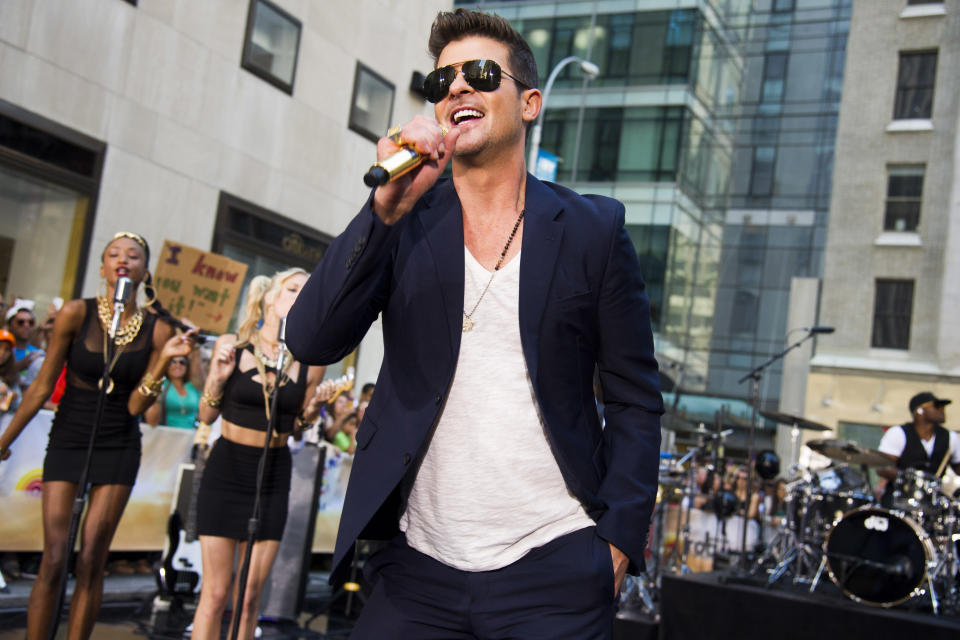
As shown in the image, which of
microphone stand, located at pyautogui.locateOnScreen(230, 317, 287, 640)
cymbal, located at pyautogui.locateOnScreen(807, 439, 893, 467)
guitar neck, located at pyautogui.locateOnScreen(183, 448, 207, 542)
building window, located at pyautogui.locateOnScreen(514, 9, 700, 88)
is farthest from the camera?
building window, located at pyautogui.locateOnScreen(514, 9, 700, 88)

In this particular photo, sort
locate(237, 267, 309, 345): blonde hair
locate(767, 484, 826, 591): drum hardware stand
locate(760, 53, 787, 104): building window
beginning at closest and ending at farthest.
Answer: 1. locate(237, 267, 309, 345): blonde hair
2. locate(767, 484, 826, 591): drum hardware stand
3. locate(760, 53, 787, 104): building window

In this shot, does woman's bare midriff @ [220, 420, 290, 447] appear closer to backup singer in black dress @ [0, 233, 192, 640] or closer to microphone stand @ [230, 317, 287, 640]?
microphone stand @ [230, 317, 287, 640]

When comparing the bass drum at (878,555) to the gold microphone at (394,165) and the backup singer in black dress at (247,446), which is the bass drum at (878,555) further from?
the gold microphone at (394,165)

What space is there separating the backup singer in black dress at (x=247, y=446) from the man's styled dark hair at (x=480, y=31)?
10.9 feet

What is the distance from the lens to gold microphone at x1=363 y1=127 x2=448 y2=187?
2.22m

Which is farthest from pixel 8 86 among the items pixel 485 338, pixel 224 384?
pixel 485 338

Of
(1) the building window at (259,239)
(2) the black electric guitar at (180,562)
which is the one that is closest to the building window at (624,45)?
(1) the building window at (259,239)

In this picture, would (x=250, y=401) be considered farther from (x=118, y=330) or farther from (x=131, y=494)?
(x=131, y=494)

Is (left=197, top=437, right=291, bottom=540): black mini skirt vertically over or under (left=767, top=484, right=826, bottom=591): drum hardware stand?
over

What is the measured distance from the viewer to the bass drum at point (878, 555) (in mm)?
9172

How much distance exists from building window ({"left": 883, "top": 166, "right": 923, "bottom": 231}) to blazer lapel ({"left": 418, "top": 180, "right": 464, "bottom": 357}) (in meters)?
28.6

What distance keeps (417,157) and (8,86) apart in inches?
376

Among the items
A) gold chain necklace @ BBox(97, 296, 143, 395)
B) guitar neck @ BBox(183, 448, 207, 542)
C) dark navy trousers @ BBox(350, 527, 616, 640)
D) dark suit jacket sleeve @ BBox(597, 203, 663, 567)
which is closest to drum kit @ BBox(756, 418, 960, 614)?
guitar neck @ BBox(183, 448, 207, 542)

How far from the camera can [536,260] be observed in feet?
8.73
